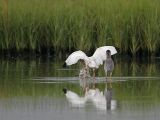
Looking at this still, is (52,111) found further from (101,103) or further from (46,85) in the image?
(46,85)

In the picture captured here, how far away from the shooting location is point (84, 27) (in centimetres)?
2431

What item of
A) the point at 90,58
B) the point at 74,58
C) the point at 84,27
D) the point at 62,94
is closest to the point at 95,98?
the point at 62,94

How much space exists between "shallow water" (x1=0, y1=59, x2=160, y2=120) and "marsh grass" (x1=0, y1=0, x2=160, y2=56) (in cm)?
206

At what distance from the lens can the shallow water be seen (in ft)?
40.6

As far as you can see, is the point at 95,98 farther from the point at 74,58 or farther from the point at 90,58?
the point at 90,58

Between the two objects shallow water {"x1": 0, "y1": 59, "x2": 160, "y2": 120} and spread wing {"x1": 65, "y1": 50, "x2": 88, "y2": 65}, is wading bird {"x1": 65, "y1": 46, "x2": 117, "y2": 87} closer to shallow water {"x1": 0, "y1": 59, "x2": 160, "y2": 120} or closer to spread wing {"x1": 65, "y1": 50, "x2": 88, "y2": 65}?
spread wing {"x1": 65, "y1": 50, "x2": 88, "y2": 65}

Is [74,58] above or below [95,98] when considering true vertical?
above

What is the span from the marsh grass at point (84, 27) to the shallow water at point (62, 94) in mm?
2055

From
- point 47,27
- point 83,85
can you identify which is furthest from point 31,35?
point 83,85

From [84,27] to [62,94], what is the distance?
9.55m

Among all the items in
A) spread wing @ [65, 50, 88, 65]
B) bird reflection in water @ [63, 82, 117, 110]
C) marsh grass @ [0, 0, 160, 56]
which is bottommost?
bird reflection in water @ [63, 82, 117, 110]

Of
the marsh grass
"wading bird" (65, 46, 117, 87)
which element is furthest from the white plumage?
the marsh grass

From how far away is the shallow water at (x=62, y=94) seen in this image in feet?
40.6

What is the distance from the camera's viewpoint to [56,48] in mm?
24547
